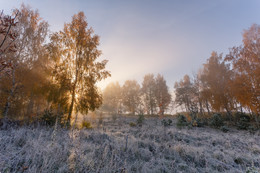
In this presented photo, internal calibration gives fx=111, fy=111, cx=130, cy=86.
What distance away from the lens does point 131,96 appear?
2967cm

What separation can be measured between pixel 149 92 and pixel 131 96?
4.96 m

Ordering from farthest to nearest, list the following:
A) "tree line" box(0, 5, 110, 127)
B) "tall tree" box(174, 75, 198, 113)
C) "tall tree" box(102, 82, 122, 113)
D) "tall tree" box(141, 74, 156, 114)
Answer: "tall tree" box(102, 82, 122, 113), "tall tree" box(141, 74, 156, 114), "tall tree" box(174, 75, 198, 113), "tree line" box(0, 5, 110, 127)

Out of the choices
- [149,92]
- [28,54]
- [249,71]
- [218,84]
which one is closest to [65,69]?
[28,54]

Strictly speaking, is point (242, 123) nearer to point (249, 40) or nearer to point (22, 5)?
point (249, 40)

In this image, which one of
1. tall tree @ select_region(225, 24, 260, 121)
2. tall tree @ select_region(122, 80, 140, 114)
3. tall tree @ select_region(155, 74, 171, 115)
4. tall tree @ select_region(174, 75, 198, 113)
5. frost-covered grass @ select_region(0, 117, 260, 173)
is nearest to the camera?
frost-covered grass @ select_region(0, 117, 260, 173)

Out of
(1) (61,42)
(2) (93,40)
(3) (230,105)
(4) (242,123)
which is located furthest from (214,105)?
(1) (61,42)

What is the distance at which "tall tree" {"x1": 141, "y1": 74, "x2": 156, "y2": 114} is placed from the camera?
27.3 metres

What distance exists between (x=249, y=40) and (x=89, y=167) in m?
16.1

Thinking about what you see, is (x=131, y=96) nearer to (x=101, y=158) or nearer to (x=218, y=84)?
(x=218, y=84)

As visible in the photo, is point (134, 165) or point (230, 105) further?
point (230, 105)

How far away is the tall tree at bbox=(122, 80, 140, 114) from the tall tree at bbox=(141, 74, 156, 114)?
85.7 inches

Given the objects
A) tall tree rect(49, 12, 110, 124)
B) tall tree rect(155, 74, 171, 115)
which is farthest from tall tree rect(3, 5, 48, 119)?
tall tree rect(155, 74, 171, 115)

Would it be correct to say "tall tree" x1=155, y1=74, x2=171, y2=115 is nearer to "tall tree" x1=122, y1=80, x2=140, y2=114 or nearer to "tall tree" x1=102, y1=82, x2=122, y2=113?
"tall tree" x1=122, y1=80, x2=140, y2=114

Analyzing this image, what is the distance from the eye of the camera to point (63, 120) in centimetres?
820
